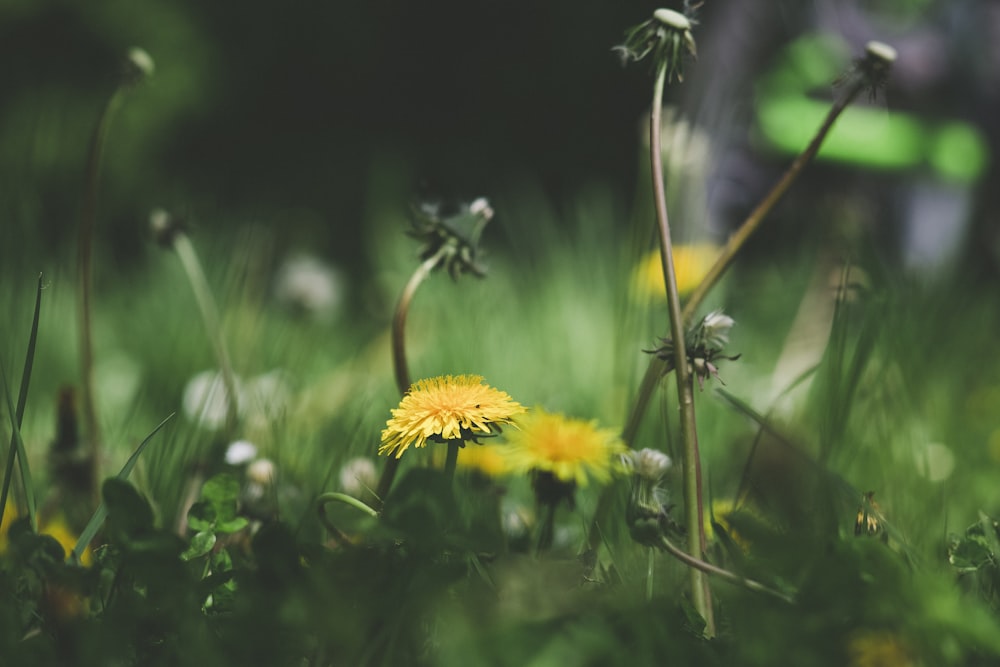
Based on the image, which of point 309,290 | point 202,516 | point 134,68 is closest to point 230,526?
point 202,516

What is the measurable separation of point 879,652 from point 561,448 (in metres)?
0.16

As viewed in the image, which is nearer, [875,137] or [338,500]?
[338,500]

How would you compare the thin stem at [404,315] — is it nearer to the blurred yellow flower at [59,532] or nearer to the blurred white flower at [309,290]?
the blurred yellow flower at [59,532]

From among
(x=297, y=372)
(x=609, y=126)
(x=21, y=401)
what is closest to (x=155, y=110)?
(x=609, y=126)

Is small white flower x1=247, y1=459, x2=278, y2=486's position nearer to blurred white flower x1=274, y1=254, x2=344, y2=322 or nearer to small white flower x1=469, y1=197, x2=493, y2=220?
small white flower x1=469, y1=197, x2=493, y2=220

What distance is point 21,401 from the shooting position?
420mm

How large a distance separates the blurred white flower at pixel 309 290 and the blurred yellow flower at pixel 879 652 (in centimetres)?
112

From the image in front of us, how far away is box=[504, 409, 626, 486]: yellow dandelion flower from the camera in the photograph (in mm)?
416

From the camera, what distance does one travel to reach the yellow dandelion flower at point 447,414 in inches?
15.1

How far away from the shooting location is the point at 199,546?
44cm

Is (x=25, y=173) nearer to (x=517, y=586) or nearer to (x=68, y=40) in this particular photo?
(x=517, y=586)

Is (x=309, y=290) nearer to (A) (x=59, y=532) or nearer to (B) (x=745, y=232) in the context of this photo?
(A) (x=59, y=532)

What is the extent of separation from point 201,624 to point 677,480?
313mm

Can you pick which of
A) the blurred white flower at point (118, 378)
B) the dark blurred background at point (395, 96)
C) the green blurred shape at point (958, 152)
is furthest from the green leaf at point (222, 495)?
the green blurred shape at point (958, 152)
